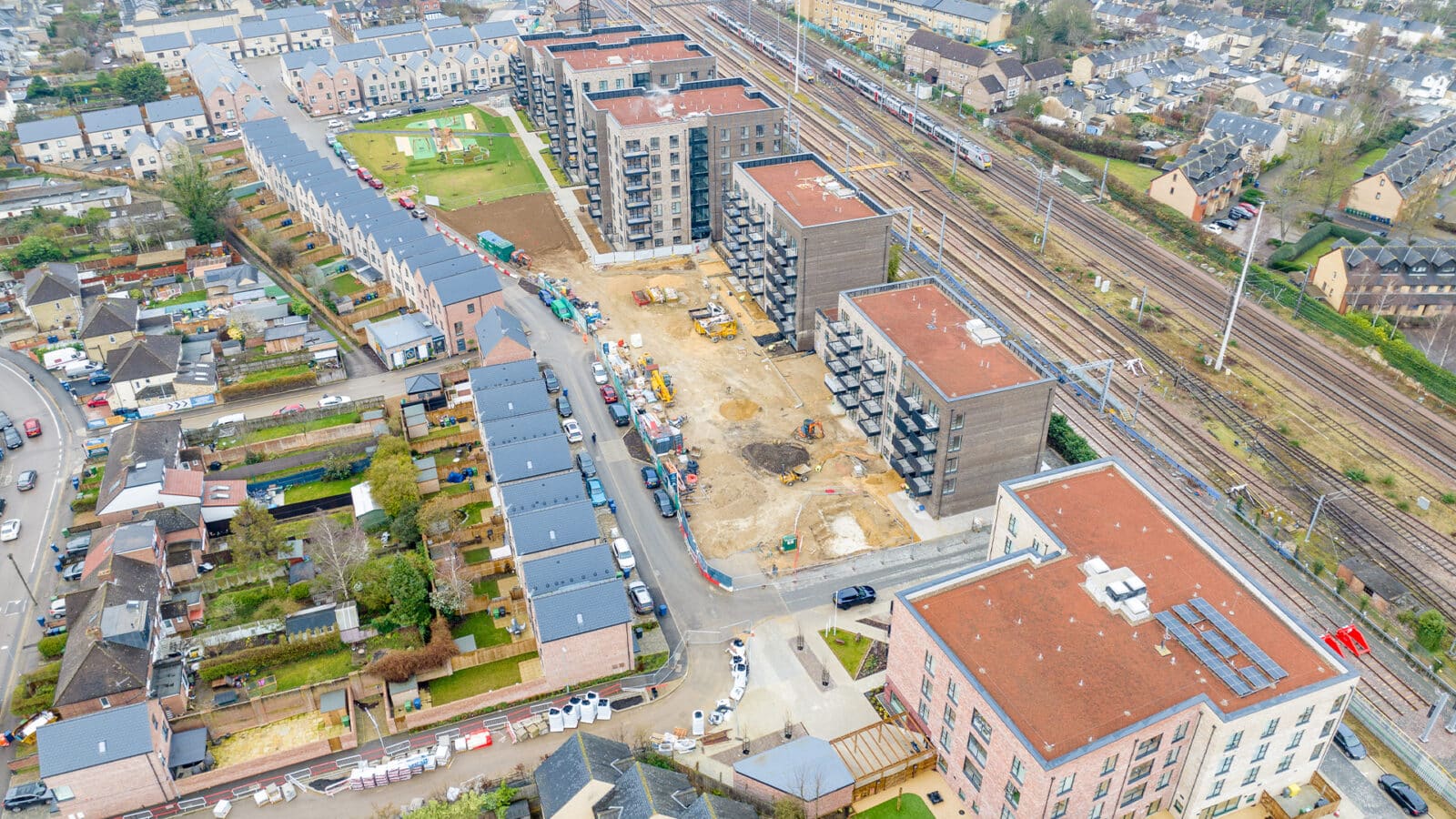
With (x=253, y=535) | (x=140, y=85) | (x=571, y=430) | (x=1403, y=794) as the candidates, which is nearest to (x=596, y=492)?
(x=571, y=430)

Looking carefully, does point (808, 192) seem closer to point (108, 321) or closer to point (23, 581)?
point (108, 321)

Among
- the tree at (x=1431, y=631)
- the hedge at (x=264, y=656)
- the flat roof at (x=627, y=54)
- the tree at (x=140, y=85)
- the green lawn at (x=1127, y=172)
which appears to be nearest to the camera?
the hedge at (x=264, y=656)

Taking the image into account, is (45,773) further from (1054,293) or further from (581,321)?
(1054,293)

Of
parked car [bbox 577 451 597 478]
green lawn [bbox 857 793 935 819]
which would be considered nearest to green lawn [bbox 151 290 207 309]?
parked car [bbox 577 451 597 478]

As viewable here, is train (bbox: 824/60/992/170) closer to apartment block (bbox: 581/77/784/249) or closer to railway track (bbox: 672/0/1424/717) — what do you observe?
railway track (bbox: 672/0/1424/717)

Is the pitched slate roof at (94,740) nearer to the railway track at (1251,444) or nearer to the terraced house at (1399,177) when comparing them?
the railway track at (1251,444)

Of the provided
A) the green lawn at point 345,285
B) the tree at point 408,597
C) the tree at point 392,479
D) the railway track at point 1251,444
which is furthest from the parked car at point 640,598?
the green lawn at point 345,285
